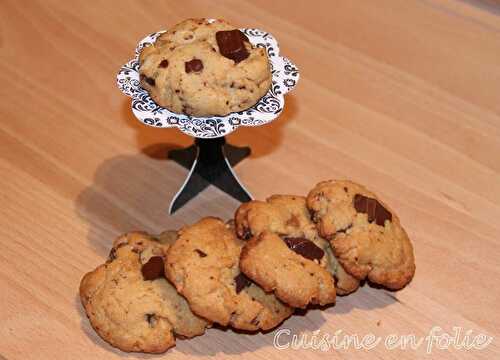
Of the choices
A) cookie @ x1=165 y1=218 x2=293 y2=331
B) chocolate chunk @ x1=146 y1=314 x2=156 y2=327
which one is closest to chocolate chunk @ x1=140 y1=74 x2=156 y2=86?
cookie @ x1=165 y1=218 x2=293 y2=331

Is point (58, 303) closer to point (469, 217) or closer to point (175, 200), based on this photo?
point (175, 200)

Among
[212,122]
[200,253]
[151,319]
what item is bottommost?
[151,319]

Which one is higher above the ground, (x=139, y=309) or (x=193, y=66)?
(x=193, y=66)

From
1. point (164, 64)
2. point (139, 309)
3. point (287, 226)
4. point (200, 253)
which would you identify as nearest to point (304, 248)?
point (287, 226)

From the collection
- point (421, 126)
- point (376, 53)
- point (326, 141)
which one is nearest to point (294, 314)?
point (326, 141)

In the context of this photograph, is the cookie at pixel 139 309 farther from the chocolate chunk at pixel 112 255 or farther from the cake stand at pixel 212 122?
the cake stand at pixel 212 122

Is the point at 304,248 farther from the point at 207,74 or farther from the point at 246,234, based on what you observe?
the point at 207,74

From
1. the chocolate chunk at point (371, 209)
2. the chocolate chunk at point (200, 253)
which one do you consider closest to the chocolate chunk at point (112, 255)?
the chocolate chunk at point (200, 253)
